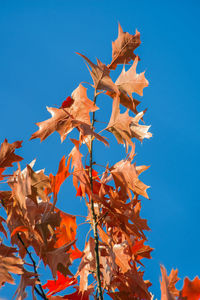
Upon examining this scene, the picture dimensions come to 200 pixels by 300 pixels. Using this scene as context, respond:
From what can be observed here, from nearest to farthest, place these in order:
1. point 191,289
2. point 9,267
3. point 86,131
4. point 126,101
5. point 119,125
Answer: point 191,289, point 9,267, point 86,131, point 119,125, point 126,101

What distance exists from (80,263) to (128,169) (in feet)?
0.99

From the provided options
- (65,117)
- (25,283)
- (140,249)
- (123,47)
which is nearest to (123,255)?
(140,249)

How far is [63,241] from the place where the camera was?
1153 mm

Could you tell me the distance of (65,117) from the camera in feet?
3.65

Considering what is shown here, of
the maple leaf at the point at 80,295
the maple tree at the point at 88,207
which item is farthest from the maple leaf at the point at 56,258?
the maple leaf at the point at 80,295

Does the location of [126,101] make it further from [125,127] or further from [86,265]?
[86,265]

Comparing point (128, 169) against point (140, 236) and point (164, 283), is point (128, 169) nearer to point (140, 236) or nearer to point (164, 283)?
point (140, 236)

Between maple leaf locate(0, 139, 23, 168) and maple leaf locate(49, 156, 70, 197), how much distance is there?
0.16 m

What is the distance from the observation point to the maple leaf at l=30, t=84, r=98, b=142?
111cm

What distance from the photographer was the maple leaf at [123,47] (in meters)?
1.26

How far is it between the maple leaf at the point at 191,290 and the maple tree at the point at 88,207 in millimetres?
406

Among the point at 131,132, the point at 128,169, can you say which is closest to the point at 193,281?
the point at 128,169

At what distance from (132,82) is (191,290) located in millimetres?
735

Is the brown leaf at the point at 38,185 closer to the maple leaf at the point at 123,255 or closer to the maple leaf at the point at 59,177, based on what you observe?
the maple leaf at the point at 59,177
